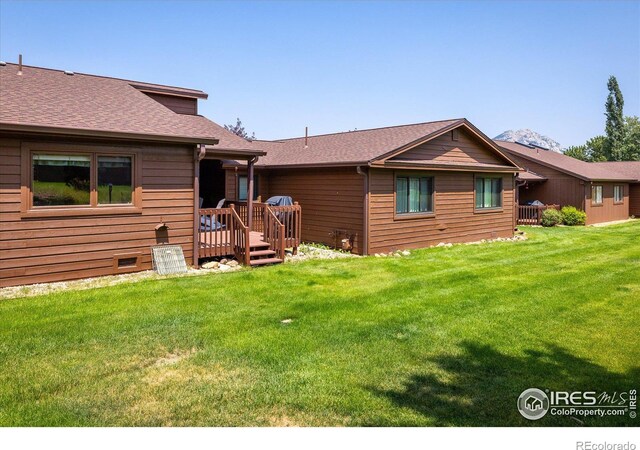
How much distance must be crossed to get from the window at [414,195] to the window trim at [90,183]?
24.1 ft

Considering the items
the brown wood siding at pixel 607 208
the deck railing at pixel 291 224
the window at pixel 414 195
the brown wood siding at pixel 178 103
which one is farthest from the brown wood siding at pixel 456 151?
the brown wood siding at pixel 607 208

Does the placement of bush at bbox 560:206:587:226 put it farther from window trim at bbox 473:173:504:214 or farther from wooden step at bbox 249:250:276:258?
wooden step at bbox 249:250:276:258

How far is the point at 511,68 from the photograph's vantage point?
653 inches

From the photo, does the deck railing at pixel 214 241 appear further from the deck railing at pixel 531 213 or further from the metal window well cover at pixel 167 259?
the deck railing at pixel 531 213

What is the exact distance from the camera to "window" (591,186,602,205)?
973 inches

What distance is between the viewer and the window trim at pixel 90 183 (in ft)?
27.6

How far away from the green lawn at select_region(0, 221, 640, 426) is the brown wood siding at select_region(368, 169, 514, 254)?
154 inches

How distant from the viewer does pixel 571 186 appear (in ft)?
80.6

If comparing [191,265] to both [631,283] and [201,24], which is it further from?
[631,283]

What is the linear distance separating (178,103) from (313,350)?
10.6m

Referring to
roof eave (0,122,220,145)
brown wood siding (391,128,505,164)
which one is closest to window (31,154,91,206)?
roof eave (0,122,220,145)

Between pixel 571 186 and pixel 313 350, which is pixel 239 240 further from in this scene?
pixel 571 186

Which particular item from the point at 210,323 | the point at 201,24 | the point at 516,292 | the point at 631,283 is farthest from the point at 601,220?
the point at 210,323

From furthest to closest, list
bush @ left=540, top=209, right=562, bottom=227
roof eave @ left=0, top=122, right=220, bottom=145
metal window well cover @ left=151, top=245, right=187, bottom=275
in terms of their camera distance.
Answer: bush @ left=540, top=209, right=562, bottom=227
metal window well cover @ left=151, top=245, right=187, bottom=275
roof eave @ left=0, top=122, right=220, bottom=145
